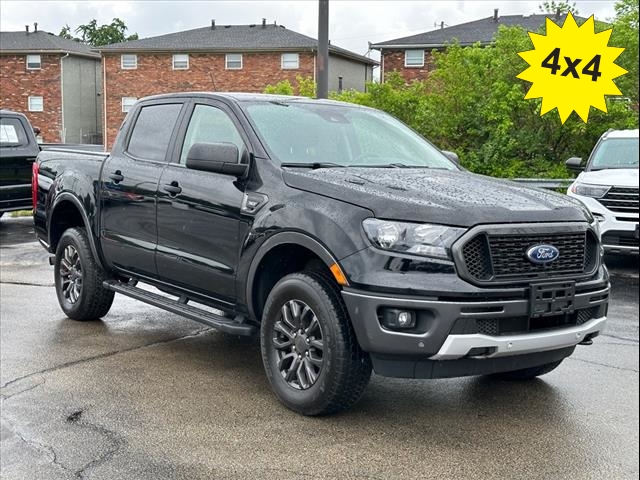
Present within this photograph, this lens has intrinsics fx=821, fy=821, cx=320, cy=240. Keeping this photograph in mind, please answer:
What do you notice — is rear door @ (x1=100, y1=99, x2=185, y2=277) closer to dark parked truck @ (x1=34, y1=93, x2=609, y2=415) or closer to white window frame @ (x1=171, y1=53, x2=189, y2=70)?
dark parked truck @ (x1=34, y1=93, x2=609, y2=415)

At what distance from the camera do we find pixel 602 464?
13.5ft

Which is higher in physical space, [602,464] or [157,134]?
[157,134]

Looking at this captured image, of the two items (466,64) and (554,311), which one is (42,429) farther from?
(466,64)

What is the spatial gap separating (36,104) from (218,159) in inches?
1916

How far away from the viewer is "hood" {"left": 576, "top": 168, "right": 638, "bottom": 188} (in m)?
10.4

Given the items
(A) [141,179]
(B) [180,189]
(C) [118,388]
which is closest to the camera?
(C) [118,388]

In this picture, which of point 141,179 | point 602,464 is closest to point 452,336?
point 602,464

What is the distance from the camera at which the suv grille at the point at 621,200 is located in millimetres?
10156

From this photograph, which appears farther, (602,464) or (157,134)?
(157,134)

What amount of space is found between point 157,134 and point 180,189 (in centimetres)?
88

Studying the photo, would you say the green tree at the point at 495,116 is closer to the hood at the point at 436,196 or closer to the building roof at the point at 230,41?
the hood at the point at 436,196

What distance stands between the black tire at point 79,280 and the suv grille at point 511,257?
3764 millimetres

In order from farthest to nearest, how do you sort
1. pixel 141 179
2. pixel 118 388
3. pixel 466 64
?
pixel 466 64 → pixel 141 179 → pixel 118 388

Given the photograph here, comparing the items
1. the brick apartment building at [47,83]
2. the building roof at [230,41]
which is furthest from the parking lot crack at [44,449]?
the brick apartment building at [47,83]
